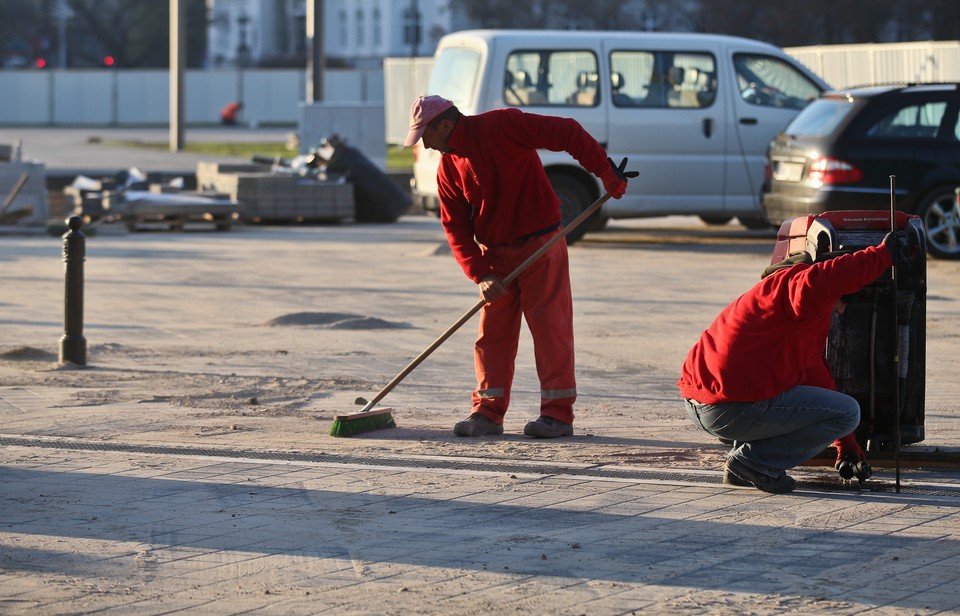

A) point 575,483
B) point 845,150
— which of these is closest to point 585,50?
point 845,150

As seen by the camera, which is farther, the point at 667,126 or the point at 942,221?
the point at 667,126

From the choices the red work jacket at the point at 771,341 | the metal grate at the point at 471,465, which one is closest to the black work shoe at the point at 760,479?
the metal grate at the point at 471,465

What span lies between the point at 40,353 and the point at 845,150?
7.83 m

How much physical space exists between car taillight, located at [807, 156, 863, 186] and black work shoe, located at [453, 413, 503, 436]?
7707 mm

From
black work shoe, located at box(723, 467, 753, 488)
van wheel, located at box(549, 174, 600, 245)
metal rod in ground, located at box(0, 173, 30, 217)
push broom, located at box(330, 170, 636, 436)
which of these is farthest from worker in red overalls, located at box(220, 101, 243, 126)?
black work shoe, located at box(723, 467, 753, 488)

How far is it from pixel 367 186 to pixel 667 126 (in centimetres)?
523

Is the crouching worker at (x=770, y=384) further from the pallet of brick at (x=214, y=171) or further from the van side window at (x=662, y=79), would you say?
the pallet of brick at (x=214, y=171)

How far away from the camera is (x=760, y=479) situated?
19.7 feet

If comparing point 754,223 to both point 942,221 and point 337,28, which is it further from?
point 337,28

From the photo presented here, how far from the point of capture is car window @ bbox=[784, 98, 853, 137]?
14.3m

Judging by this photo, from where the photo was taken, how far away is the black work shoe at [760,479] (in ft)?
19.6

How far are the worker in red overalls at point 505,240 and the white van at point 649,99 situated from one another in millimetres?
8383

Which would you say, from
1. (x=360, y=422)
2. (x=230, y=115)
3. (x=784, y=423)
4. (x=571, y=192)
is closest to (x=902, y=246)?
(x=784, y=423)

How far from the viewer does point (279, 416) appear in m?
7.73
